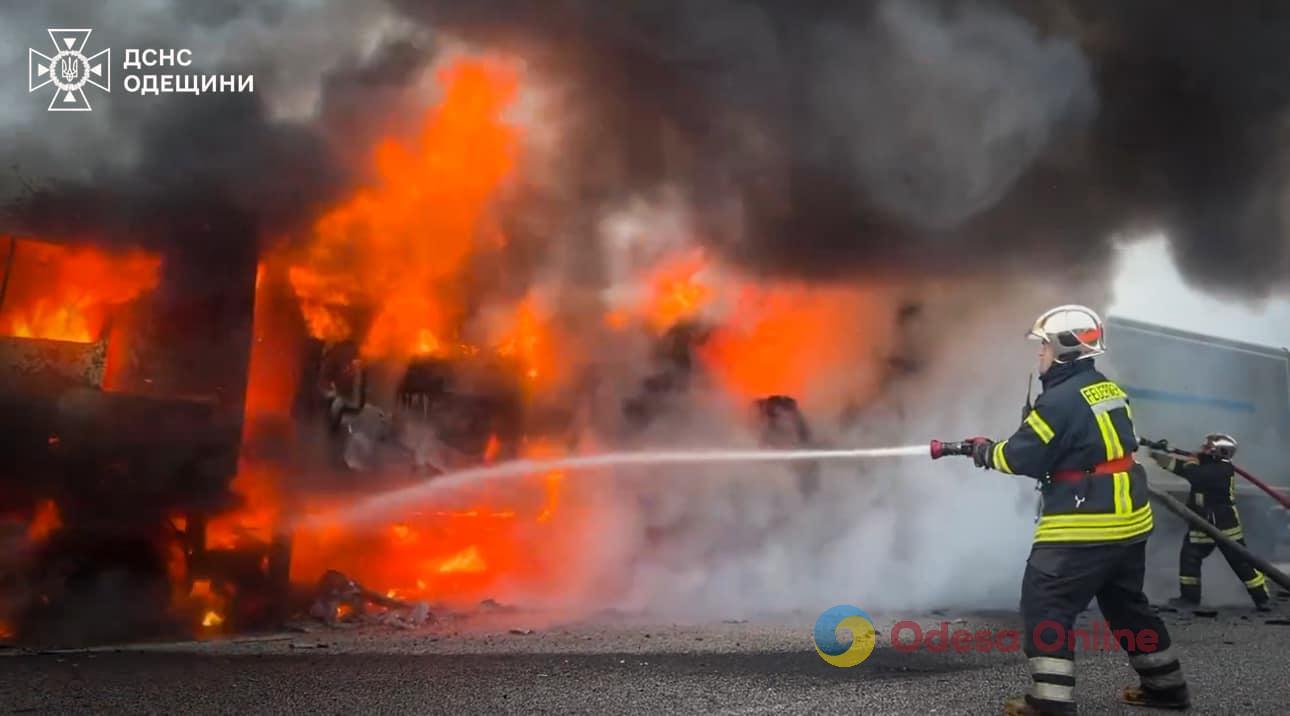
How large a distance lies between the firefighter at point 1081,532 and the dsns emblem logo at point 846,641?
128 centimetres

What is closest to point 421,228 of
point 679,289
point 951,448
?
point 679,289

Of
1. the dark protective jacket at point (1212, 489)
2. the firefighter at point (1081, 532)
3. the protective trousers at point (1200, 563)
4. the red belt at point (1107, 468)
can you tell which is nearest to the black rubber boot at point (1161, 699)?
the firefighter at point (1081, 532)

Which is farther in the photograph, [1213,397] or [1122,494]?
[1213,397]

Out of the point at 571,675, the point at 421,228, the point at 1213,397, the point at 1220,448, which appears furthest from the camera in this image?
the point at 1213,397

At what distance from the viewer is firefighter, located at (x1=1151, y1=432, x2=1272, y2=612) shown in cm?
692

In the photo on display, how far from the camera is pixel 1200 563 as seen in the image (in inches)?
280

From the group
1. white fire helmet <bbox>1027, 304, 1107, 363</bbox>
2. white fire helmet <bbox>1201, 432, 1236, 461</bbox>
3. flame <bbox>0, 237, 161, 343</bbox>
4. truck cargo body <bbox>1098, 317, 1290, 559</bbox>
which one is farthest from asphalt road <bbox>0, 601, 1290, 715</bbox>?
truck cargo body <bbox>1098, 317, 1290, 559</bbox>

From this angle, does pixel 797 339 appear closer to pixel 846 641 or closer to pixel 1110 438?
pixel 846 641

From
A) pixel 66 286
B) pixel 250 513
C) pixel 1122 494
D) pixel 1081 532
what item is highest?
Answer: pixel 66 286

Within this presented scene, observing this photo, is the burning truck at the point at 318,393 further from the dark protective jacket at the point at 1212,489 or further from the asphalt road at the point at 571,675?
the dark protective jacket at the point at 1212,489

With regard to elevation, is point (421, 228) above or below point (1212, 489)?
above

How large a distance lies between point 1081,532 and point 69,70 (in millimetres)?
9285

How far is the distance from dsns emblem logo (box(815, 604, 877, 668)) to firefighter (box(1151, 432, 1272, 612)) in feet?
9.12

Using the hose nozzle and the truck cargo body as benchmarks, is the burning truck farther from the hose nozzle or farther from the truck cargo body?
the hose nozzle
